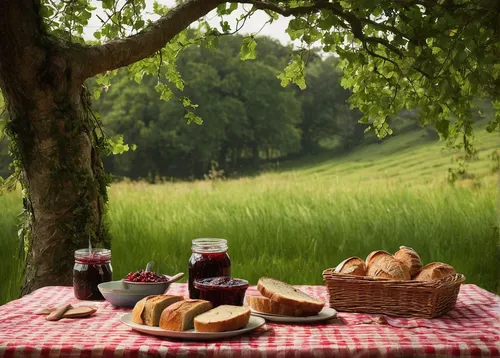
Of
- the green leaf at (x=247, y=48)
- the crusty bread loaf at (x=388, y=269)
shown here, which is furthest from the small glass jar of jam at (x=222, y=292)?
the green leaf at (x=247, y=48)

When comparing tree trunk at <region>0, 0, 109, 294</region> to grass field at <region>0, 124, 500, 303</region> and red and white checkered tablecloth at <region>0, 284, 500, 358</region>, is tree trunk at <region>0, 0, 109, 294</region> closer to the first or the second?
red and white checkered tablecloth at <region>0, 284, 500, 358</region>

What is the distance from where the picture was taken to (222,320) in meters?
1.79

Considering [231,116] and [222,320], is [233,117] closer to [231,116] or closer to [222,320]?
[231,116]

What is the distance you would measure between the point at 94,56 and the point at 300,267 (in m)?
2.15

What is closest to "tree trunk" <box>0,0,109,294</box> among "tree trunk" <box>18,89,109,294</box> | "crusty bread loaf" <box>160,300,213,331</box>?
"tree trunk" <box>18,89,109,294</box>

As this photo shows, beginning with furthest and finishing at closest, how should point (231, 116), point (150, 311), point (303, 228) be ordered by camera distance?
1. point (231, 116)
2. point (303, 228)
3. point (150, 311)

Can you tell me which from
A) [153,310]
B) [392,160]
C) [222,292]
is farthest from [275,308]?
[392,160]

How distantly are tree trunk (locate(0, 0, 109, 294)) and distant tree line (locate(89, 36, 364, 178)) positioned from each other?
8402 mm

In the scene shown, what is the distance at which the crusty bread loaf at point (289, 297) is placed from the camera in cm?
200

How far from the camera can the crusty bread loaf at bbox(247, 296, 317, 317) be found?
2.02m

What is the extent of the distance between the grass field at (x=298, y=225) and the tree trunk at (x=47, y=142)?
1.21 m

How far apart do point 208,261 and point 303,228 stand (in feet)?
10.2

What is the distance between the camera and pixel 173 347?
171cm

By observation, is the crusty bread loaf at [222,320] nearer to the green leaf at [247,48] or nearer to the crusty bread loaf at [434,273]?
the crusty bread loaf at [434,273]
